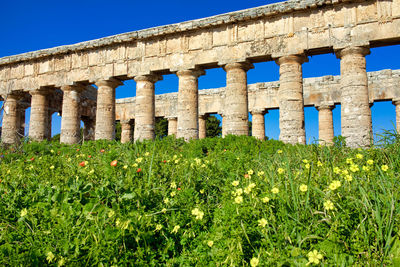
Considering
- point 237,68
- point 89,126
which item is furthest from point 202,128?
point 89,126

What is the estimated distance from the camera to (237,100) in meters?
13.4

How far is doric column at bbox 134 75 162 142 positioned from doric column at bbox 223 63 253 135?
177 inches

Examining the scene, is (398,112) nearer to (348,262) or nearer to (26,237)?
(348,262)

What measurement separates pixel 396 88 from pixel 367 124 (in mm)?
7675

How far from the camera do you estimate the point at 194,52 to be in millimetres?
14391

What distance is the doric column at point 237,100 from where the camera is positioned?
13320 millimetres

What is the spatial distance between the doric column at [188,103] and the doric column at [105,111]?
462 centimetres

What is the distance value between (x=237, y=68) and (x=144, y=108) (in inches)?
220

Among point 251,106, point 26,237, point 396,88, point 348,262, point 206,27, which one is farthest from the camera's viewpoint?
point 251,106

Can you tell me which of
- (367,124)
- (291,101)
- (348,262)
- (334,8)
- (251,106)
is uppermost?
(334,8)

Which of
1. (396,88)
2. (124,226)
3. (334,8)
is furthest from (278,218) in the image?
(396,88)

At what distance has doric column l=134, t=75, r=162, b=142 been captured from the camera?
15.1m

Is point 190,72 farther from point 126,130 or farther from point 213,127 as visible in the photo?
point 213,127

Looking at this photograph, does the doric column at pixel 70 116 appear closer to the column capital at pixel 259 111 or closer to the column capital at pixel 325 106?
the column capital at pixel 259 111
